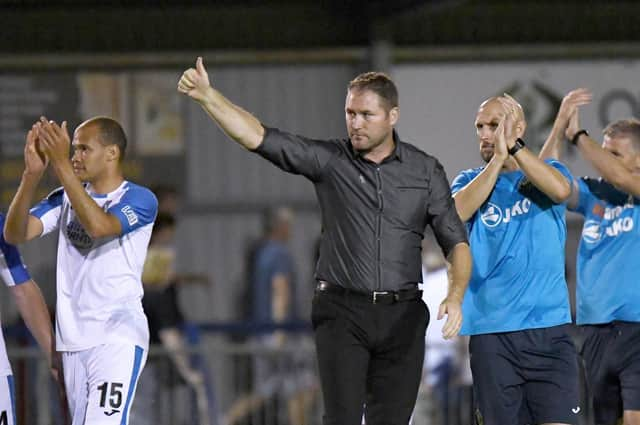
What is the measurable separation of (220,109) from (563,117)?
263cm

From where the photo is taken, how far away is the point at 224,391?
13641 millimetres

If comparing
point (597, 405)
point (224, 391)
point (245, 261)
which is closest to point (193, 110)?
point (245, 261)

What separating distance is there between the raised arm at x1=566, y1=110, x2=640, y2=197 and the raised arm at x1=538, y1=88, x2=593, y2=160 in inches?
1.7

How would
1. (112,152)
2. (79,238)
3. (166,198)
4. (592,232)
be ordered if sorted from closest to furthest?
(79,238) → (112,152) → (592,232) → (166,198)

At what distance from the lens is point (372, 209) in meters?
7.48

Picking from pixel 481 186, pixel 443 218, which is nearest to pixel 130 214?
pixel 443 218

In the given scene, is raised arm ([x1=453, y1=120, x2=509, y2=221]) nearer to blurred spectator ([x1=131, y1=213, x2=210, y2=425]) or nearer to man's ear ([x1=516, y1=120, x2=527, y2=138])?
man's ear ([x1=516, y1=120, x2=527, y2=138])

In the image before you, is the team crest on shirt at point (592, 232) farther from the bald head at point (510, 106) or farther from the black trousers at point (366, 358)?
the black trousers at point (366, 358)

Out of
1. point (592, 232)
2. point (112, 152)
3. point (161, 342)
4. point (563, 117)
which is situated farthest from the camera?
point (161, 342)

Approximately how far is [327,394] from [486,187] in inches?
61.6

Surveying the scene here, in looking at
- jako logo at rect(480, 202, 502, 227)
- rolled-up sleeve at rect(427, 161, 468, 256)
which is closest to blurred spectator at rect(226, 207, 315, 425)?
jako logo at rect(480, 202, 502, 227)

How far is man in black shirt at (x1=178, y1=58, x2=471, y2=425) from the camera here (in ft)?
24.2

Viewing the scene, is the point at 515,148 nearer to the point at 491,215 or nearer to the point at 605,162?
the point at 491,215

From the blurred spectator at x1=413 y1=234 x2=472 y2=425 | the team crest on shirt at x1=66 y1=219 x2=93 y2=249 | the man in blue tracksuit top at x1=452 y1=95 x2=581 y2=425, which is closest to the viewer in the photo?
the team crest on shirt at x1=66 y1=219 x2=93 y2=249
